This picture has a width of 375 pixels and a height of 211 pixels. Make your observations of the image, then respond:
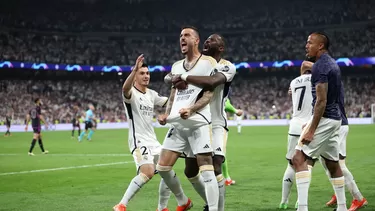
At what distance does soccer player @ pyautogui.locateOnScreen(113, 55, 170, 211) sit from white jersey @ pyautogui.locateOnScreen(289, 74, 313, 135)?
2.41 m

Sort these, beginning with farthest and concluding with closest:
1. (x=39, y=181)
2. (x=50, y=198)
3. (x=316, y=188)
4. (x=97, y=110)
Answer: (x=97, y=110) < (x=39, y=181) < (x=316, y=188) < (x=50, y=198)

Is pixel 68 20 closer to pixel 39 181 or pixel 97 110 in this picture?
pixel 97 110

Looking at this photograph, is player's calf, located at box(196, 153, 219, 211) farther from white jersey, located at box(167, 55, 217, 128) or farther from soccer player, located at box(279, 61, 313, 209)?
soccer player, located at box(279, 61, 313, 209)

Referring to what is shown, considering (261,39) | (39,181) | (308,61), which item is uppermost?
(261,39)

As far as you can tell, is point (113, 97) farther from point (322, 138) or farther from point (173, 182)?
point (322, 138)

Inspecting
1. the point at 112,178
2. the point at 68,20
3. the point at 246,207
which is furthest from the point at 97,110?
the point at 246,207

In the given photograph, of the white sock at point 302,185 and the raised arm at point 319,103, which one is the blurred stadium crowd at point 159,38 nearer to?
A: the white sock at point 302,185

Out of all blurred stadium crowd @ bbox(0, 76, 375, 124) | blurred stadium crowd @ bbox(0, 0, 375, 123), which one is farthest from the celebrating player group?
blurred stadium crowd @ bbox(0, 0, 375, 123)

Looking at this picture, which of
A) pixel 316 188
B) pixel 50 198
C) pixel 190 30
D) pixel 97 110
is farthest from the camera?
pixel 97 110

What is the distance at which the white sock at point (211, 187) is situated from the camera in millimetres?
7406

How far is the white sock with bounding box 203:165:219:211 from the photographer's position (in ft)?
24.3

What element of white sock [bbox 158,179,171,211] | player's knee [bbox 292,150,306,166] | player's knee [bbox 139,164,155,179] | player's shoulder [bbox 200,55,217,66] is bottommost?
white sock [bbox 158,179,171,211]

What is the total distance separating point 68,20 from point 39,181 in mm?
64627

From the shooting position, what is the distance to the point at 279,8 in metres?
78.0
